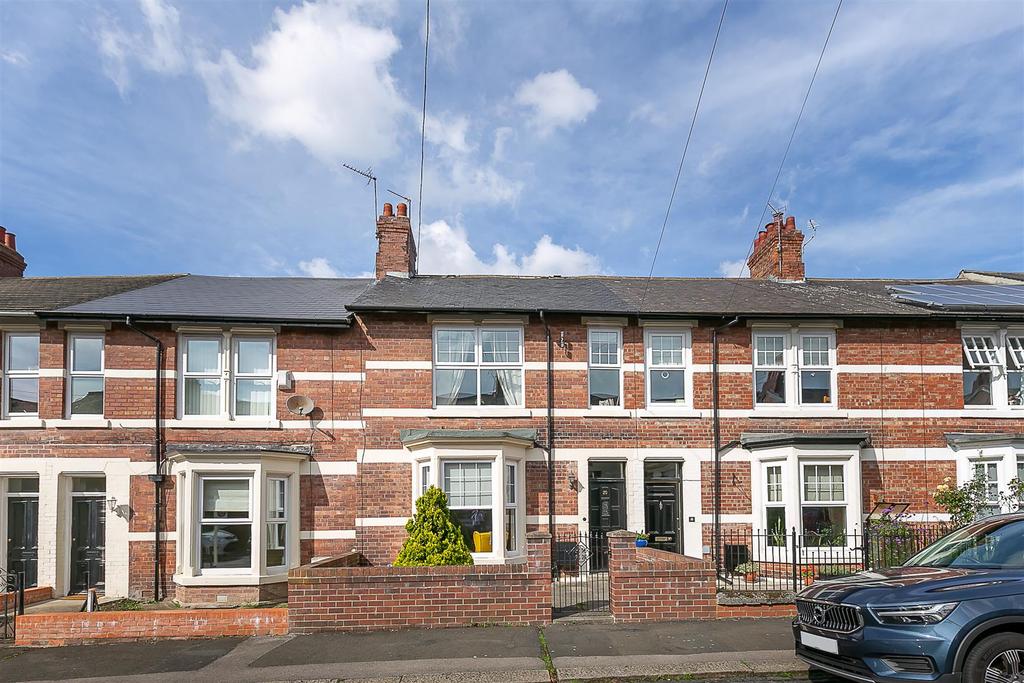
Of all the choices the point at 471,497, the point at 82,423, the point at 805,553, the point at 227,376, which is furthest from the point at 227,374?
the point at 805,553

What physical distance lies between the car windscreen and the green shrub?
20.4ft

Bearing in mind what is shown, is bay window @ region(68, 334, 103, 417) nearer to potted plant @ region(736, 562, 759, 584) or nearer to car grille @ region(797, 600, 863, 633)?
potted plant @ region(736, 562, 759, 584)

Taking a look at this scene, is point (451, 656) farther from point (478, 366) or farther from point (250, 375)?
point (250, 375)

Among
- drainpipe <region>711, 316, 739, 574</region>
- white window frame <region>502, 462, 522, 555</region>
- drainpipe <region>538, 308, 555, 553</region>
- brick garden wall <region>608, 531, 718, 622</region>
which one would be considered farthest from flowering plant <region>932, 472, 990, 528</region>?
white window frame <region>502, 462, 522, 555</region>

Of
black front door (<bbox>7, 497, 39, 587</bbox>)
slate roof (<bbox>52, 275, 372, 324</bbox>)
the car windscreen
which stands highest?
slate roof (<bbox>52, 275, 372, 324</bbox>)

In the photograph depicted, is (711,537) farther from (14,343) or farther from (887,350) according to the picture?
(14,343)

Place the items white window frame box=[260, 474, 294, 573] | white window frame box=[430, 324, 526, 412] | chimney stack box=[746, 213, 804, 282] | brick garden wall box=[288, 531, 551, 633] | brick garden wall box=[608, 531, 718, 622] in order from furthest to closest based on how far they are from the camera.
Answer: chimney stack box=[746, 213, 804, 282], white window frame box=[430, 324, 526, 412], white window frame box=[260, 474, 294, 573], brick garden wall box=[608, 531, 718, 622], brick garden wall box=[288, 531, 551, 633]

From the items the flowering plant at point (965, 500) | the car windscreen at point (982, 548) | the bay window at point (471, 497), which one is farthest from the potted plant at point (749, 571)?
the car windscreen at point (982, 548)

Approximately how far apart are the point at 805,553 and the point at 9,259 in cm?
1895

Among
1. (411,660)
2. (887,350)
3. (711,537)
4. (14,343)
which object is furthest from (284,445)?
(887,350)

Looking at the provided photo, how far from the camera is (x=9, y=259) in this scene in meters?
18.2

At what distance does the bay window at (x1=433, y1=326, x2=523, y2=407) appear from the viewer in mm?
14914

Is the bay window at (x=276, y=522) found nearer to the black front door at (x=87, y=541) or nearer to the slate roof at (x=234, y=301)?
the slate roof at (x=234, y=301)

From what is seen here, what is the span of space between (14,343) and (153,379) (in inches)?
108
